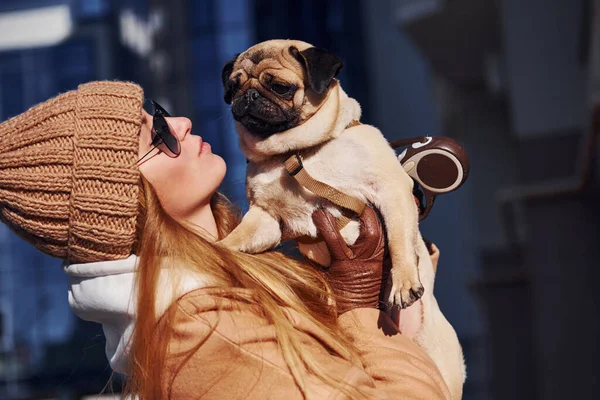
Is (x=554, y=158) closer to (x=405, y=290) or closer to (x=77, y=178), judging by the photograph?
(x=405, y=290)

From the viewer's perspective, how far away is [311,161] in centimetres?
271

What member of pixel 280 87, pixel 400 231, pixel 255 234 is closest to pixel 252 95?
pixel 280 87

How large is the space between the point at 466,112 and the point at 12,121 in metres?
10.9

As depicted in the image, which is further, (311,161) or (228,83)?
(228,83)

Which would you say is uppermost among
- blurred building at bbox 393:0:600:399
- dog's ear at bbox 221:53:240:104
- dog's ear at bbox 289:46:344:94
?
dog's ear at bbox 289:46:344:94

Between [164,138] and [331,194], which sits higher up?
[164,138]

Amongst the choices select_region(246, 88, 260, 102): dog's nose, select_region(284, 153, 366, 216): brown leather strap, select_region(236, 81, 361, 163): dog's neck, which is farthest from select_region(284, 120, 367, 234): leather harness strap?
select_region(246, 88, 260, 102): dog's nose

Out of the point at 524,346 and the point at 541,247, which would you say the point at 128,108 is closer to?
the point at 541,247

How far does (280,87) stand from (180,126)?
1.16 feet

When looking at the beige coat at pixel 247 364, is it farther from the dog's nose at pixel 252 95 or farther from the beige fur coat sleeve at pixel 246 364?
the dog's nose at pixel 252 95

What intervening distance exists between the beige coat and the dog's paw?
0.86 feet

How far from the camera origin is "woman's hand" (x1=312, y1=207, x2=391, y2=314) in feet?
8.21

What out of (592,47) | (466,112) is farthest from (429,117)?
(592,47)

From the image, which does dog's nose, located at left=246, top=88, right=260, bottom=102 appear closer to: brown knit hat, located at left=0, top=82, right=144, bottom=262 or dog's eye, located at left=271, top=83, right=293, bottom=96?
dog's eye, located at left=271, top=83, right=293, bottom=96
